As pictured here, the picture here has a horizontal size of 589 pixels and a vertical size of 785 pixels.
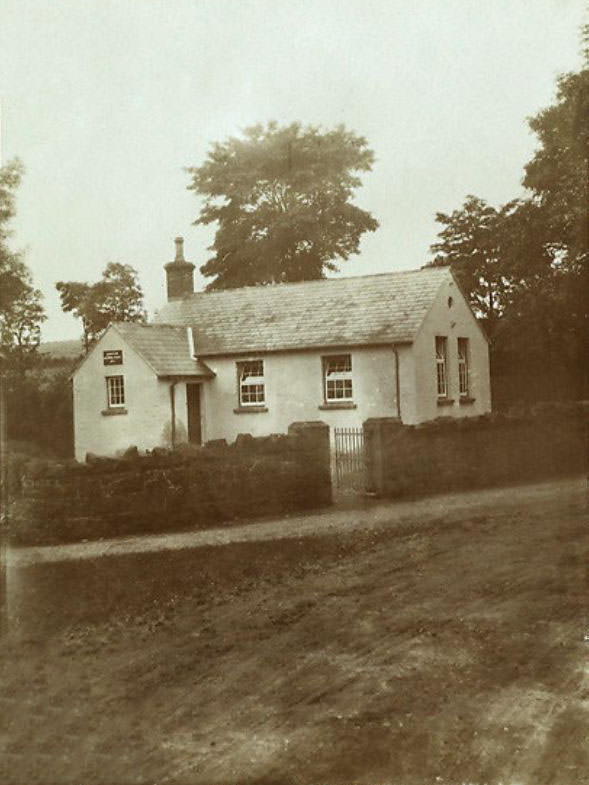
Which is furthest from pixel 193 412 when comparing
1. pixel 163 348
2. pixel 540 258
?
pixel 540 258

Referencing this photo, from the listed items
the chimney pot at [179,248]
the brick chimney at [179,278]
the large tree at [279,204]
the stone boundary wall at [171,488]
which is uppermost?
the large tree at [279,204]

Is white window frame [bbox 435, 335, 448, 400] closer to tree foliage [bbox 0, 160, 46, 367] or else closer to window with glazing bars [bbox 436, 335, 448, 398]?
window with glazing bars [bbox 436, 335, 448, 398]

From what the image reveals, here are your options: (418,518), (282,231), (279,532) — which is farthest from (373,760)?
(282,231)

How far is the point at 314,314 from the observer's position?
2794cm

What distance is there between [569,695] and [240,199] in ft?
116

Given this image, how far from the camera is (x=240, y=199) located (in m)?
39.4

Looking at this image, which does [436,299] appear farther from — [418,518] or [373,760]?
[373,760]

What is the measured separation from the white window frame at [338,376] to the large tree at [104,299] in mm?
7556

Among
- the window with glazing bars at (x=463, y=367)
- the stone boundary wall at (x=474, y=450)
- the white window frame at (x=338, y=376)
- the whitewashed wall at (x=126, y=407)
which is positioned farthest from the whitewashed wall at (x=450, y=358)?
the whitewashed wall at (x=126, y=407)

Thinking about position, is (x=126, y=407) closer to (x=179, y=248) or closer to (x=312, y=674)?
(x=179, y=248)

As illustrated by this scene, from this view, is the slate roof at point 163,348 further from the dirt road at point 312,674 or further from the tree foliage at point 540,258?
the dirt road at point 312,674

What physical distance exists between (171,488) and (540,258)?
22.5 metres

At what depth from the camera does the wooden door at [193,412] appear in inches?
1101

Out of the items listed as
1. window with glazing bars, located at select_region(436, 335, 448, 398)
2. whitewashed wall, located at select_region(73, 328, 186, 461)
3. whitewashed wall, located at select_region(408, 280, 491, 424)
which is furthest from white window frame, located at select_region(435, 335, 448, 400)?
whitewashed wall, located at select_region(73, 328, 186, 461)
